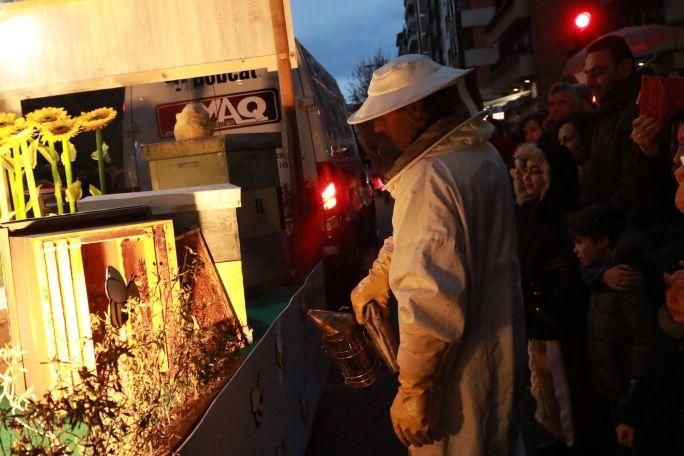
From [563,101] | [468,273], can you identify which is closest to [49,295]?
[468,273]

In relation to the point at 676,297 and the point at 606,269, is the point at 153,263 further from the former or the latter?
the point at 606,269

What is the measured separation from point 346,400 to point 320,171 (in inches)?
150

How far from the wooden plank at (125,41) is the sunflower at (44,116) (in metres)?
2.46

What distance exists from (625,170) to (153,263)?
3.12m

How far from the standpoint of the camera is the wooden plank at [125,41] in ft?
20.3

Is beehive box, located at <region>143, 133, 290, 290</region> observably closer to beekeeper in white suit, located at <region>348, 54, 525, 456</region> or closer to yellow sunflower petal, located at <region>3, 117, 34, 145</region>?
yellow sunflower petal, located at <region>3, 117, 34, 145</region>

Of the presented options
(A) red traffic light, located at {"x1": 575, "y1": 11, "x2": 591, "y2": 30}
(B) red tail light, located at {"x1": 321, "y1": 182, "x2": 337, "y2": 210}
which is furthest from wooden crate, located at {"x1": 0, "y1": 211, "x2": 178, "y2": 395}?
(A) red traffic light, located at {"x1": 575, "y1": 11, "x2": 591, "y2": 30}

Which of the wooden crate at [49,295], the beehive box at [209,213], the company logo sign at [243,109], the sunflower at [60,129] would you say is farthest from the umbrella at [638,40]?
the wooden crate at [49,295]

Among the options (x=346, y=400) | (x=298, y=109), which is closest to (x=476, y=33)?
(x=298, y=109)

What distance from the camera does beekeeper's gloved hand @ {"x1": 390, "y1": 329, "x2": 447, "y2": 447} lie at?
8.43 feet

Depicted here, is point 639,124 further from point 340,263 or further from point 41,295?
point 340,263

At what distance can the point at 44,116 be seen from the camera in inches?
154

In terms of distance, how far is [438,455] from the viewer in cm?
278

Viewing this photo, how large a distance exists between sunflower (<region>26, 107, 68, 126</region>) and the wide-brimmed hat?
1.90 metres
